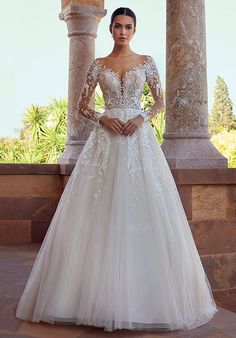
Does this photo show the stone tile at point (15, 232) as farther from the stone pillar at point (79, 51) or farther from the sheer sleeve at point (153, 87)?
the sheer sleeve at point (153, 87)

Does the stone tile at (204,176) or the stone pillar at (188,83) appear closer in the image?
the stone tile at (204,176)

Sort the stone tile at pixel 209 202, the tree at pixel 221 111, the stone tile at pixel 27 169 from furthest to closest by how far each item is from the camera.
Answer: the tree at pixel 221 111
the stone tile at pixel 27 169
the stone tile at pixel 209 202

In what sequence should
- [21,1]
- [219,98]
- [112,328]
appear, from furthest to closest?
[219,98]
[21,1]
[112,328]

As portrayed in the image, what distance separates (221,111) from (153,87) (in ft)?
128

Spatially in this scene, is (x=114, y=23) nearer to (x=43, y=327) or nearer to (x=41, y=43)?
(x=43, y=327)

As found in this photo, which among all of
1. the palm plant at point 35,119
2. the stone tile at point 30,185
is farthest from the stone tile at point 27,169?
the palm plant at point 35,119

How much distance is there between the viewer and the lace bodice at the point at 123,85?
3.26 metres

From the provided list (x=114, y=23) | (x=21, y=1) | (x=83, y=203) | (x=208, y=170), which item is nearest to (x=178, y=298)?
(x=83, y=203)

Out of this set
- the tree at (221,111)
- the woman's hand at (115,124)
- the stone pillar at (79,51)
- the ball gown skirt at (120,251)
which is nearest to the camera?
the ball gown skirt at (120,251)

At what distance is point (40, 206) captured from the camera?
6.89 meters

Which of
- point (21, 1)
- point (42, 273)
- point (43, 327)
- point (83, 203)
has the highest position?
point (21, 1)

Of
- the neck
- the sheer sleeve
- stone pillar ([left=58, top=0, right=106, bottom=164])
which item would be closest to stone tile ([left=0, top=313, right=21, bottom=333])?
the sheer sleeve

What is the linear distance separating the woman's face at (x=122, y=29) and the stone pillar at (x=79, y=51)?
407 cm

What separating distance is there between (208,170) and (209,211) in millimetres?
373
